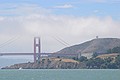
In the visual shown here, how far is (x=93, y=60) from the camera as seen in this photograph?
193250 millimetres

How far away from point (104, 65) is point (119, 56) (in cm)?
822

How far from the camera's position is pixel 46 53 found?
183 m

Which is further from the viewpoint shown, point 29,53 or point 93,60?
point 93,60

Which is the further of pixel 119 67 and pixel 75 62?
pixel 75 62

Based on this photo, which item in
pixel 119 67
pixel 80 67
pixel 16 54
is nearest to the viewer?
pixel 16 54

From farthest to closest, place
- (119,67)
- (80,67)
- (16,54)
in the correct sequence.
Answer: (80,67) < (119,67) < (16,54)

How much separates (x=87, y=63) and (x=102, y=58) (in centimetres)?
529

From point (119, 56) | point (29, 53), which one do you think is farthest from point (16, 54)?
point (119, 56)

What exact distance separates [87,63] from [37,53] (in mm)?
21285

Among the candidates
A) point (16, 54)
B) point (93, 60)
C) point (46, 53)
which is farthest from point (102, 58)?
point (16, 54)

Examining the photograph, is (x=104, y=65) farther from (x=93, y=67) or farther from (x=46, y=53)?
(x=46, y=53)

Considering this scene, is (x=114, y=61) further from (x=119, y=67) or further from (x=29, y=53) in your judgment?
(x=29, y=53)

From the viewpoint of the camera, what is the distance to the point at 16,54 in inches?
6791

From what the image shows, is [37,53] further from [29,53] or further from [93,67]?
[93,67]
